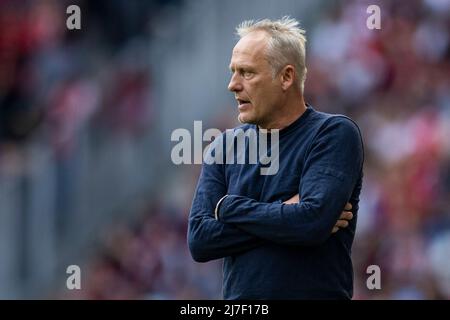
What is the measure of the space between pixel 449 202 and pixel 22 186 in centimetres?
250

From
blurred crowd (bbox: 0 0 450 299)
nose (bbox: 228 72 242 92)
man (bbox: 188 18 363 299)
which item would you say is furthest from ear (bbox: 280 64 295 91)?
blurred crowd (bbox: 0 0 450 299)

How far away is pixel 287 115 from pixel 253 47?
0.70 ft

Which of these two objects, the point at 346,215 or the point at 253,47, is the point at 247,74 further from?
the point at 346,215

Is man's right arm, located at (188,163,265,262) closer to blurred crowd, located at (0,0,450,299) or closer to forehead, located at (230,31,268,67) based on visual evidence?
forehead, located at (230,31,268,67)

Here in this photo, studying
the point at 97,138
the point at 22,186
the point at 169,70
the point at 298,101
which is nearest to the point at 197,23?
the point at 169,70

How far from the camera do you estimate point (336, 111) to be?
22.0ft

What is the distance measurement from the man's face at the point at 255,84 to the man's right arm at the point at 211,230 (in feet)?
0.66

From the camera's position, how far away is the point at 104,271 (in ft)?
22.8

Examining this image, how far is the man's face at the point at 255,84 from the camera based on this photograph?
3.23 m

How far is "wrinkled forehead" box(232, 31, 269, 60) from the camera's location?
3242 mm

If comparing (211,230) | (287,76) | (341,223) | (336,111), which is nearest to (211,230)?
(211,230)

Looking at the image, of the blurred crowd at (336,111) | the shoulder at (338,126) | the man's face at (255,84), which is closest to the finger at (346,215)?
the shoulder at (338,126)
